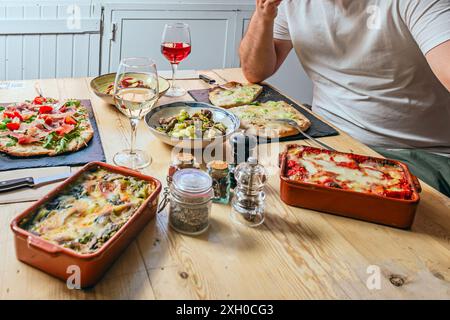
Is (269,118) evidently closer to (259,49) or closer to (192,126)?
(192,126)

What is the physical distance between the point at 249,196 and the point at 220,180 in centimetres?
8

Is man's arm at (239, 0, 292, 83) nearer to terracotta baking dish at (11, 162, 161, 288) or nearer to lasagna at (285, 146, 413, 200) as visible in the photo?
lasagna at (285, 146, 413, 200)

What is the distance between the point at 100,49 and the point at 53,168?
1963mm

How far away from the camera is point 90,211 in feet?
2.71

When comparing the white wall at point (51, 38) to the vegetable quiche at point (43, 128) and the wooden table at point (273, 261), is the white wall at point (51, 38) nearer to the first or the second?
the vegetable quiche at point (43, 128)

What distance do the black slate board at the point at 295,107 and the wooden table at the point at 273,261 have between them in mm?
380

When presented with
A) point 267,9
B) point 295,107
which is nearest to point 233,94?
point 295,107

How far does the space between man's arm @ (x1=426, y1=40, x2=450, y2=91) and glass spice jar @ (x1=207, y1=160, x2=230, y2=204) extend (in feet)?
2.30

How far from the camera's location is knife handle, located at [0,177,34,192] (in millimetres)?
949

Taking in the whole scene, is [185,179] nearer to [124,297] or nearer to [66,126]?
[124,297]

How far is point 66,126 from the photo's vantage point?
1.22m

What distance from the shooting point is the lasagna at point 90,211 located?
75 centimetres

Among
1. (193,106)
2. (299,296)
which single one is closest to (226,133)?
(193,106)

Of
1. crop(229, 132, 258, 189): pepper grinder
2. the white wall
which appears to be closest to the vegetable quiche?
crop(229, 132, 258, 189): pepper grinder
